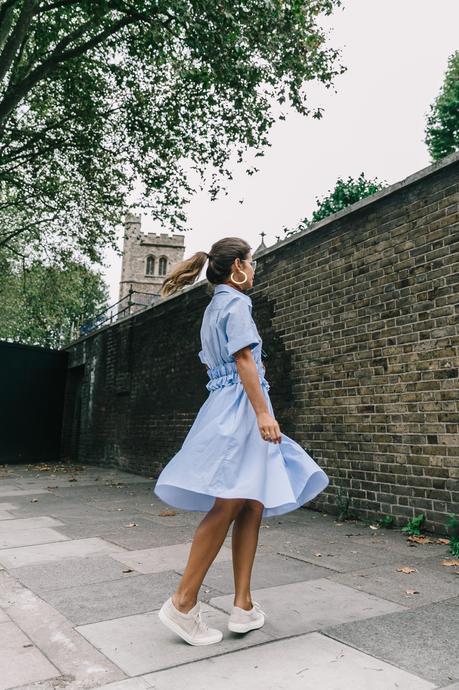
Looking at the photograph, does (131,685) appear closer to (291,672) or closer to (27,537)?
(291,672)

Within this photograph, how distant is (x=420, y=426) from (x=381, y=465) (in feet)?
2.12

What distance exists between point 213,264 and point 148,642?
1703mm

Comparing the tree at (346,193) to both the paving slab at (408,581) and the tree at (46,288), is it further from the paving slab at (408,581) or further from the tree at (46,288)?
the paving slab at (408,581)

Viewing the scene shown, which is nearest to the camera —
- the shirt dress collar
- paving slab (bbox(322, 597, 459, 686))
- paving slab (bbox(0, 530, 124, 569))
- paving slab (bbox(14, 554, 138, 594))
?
paving slab (bbox(322, 597, 459, 686))

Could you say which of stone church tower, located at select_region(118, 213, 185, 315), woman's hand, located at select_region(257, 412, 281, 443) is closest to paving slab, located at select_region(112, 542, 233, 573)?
woman's hand, located at select_region(257, 412, 281, 443)

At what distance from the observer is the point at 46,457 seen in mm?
14820

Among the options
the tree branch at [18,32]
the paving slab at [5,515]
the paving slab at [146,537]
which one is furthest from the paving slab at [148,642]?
the tree branch at [18,32]

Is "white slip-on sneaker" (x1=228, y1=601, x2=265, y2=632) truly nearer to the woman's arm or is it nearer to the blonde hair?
the woman's arm

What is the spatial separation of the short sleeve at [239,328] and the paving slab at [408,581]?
5.61ft

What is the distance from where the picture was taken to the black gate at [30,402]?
13.9 meters

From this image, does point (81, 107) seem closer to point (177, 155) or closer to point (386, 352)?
point (177, 155)

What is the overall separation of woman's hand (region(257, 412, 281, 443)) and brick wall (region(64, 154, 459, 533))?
1.21 metres

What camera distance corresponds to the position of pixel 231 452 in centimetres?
226

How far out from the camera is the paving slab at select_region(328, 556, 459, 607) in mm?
2971
